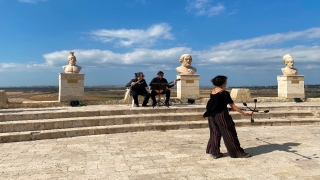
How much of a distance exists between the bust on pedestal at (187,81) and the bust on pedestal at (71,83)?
14.1 feet

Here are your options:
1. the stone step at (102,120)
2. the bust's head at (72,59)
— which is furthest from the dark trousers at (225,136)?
the bust's head at (72,59)

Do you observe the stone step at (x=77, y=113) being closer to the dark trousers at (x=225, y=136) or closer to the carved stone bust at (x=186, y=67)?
the carved stone bust at (x=186, y=67)

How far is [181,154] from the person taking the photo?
546 centimetres

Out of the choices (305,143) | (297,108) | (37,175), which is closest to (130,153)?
(37,175)

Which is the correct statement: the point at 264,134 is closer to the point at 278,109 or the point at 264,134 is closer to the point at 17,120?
the point at 278,109

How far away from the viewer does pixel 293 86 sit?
13.9 meters

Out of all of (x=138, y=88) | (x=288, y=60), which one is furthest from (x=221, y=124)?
(x=288, y=60)

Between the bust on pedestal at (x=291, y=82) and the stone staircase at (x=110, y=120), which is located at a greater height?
the bust on pedestal at (x=291, y=82)

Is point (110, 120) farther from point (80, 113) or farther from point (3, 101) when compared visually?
point (3, 101)

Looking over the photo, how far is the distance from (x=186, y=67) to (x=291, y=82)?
5.47 m

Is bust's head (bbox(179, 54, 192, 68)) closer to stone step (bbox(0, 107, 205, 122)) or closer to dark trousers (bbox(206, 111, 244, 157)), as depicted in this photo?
stone step (bbox(0, 107, 205, 122))

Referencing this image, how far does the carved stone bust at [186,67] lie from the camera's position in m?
12.7

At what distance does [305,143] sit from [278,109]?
426 cm

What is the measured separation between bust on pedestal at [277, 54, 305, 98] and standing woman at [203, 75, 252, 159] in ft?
32.1
